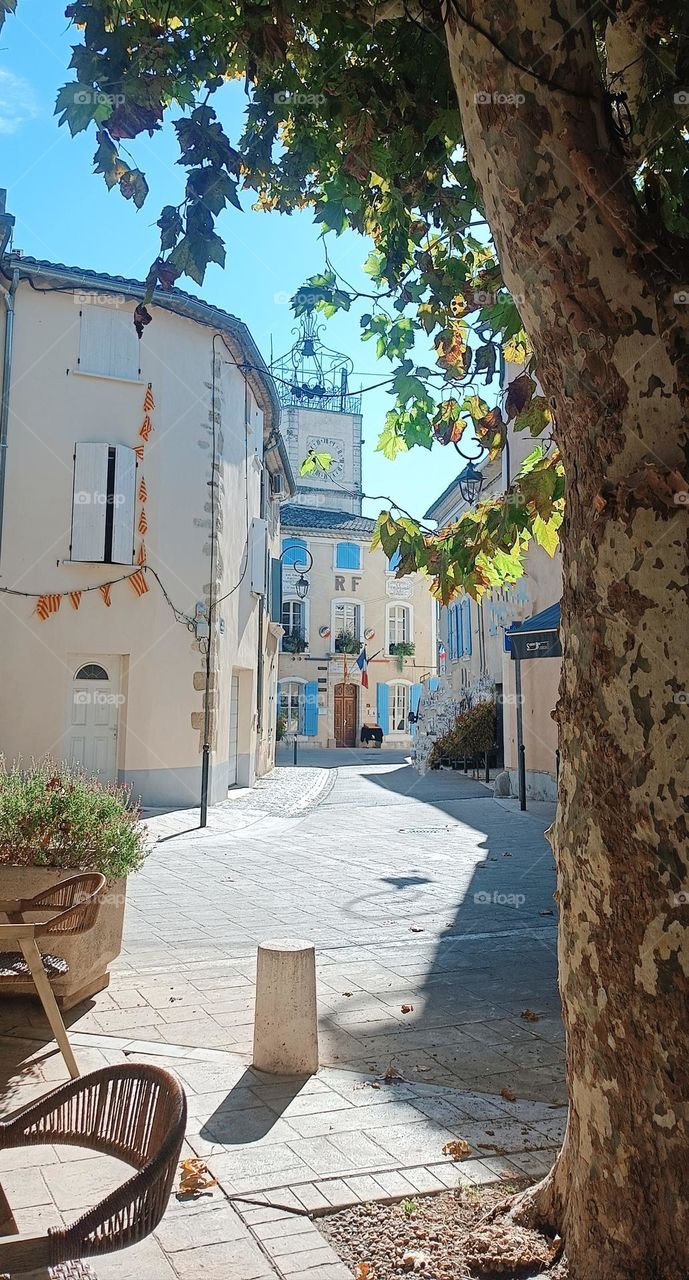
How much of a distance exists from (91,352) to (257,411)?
16.9ft

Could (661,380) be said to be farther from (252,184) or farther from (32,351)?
(32,351)

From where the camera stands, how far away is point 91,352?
13727mm

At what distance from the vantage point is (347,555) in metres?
36.2

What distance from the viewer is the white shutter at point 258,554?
1772 cm

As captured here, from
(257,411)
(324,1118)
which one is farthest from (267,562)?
(324,1118)

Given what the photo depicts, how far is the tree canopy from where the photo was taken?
3174 millimetres

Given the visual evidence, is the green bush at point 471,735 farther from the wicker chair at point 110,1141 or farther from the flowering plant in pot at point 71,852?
the wicker chair at point 110,1141

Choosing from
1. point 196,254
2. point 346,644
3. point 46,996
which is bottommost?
point 46,996

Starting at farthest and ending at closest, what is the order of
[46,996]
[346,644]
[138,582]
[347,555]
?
[347,555] → [346,644] → [138,582] → [46,996]

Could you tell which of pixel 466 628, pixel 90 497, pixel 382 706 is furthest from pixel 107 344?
pixel 382 706

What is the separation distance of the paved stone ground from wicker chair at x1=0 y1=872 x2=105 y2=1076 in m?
0.33

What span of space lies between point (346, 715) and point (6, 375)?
966 inches

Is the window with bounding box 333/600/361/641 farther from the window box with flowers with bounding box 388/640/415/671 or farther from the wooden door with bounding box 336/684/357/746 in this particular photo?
the wooden door with bounding box 336/684/357/746

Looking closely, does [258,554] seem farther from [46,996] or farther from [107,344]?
[46,996]
